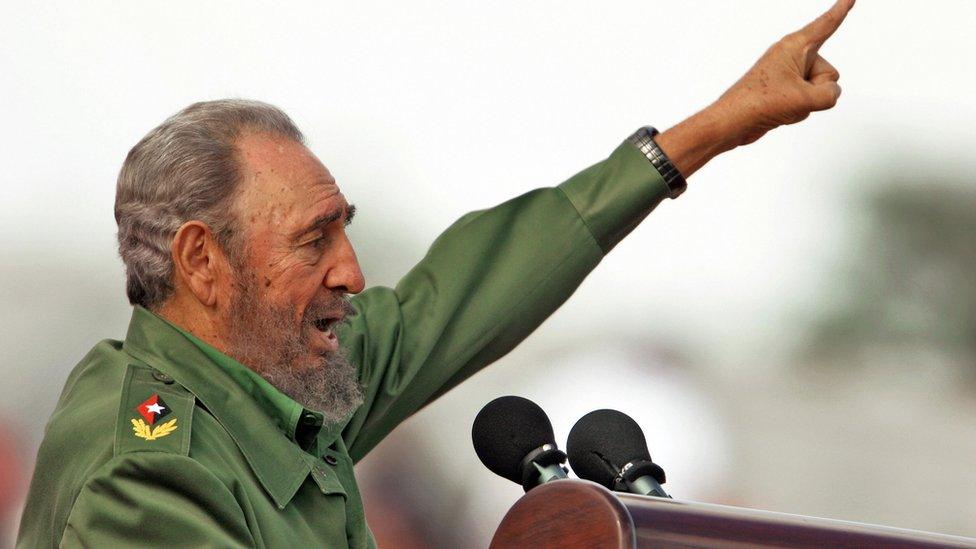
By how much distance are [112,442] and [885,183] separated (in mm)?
3029

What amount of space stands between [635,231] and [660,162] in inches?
63.7

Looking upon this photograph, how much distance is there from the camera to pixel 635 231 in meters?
3.68

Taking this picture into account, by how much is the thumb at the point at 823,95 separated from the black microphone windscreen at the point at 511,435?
750 millimetres

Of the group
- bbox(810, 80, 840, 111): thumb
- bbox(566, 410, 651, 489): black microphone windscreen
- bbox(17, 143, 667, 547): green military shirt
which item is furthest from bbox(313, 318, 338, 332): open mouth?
bbox(810, 80, 840, 111): thumb

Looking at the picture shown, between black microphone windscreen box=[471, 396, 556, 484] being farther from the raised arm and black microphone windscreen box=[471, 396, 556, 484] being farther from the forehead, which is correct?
the raised arm

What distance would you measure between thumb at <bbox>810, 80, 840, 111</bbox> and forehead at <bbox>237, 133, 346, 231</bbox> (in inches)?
29.4

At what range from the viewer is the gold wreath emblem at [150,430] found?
1.55m

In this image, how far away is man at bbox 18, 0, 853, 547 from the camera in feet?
5.16

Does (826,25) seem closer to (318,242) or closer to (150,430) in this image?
(318,242)

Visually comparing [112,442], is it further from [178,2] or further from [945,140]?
[945,140]

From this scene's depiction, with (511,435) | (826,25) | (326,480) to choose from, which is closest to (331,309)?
(326,480)

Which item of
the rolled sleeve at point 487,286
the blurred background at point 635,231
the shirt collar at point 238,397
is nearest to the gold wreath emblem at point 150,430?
the shirt collar at point 238,397

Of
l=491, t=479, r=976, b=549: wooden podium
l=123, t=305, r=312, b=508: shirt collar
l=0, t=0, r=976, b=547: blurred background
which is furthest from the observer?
l=0, t=0, r=976, b=547: blurred background

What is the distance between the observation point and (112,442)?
1565 millimetres
